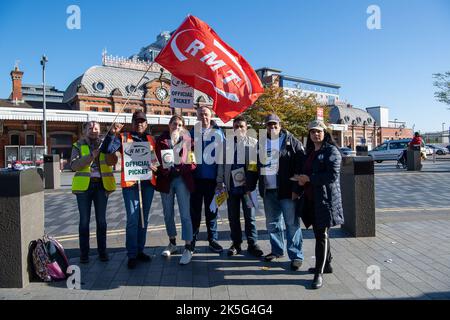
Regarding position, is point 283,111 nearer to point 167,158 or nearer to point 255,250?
point 255,250

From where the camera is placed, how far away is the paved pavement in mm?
3537

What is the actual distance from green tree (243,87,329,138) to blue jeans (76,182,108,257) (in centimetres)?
2543

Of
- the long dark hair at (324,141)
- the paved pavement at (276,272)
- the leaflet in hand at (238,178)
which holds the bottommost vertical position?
the paved pavement at (276,272)

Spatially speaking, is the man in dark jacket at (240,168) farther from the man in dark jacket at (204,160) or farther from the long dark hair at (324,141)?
the long dark hair at (324,141)

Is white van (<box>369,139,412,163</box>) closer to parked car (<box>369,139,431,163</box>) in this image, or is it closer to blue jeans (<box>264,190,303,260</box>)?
parked car (<box>369,139,431,163</box>)

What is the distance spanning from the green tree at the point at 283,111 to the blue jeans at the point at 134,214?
83.0 ft

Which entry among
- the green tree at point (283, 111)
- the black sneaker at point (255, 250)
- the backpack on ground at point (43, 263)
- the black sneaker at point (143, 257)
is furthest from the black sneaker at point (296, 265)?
the green tree at point (283, 111)

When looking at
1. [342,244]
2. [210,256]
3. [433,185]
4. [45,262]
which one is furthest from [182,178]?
[433,185]

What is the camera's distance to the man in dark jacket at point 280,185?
4.36 meters

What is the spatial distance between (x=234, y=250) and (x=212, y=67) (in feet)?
9.65

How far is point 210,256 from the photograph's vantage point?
4.87 meters

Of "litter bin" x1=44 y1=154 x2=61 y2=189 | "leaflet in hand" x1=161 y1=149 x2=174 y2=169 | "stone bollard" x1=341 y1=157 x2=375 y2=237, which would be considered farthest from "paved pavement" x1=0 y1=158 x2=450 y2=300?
"litter bin" x1=44 y1=154 x2=61 y2=189

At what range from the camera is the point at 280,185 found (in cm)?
438

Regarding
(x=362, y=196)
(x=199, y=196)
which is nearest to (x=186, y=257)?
(x=199, y=196)
